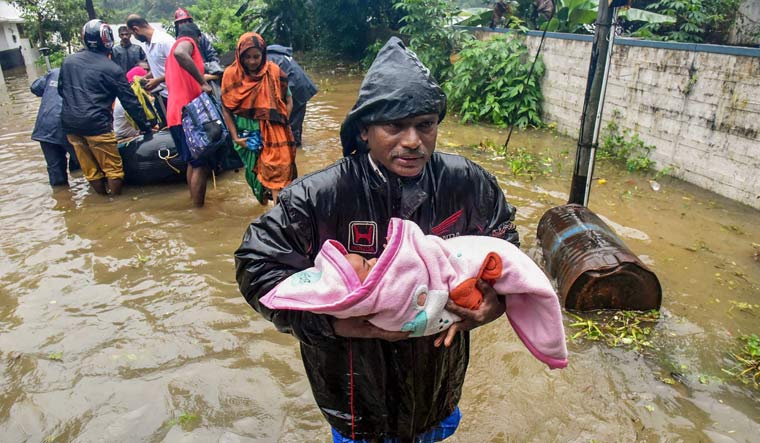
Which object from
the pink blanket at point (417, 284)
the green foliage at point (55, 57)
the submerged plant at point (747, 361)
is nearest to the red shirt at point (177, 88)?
the pink blanket at point (417, 284)

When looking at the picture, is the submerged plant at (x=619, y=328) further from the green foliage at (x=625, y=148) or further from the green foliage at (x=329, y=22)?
the green foliage at (x=329, y=22)

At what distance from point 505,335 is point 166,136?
505 cm

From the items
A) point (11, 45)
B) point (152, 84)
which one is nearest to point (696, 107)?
point (152, 84)

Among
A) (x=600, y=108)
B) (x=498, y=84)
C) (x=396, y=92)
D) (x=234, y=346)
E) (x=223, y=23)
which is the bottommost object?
(x=234, y=346)

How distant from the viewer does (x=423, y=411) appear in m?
1.69

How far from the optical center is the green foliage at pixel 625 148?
6461 millimetres

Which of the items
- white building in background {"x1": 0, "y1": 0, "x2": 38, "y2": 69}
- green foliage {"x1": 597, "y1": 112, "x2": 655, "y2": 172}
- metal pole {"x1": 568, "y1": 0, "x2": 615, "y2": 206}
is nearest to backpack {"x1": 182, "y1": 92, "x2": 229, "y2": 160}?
metal pole {"x1": 568, "y1": 0, "x2": 615, "y2": 206}

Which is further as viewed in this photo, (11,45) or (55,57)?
(11,45)

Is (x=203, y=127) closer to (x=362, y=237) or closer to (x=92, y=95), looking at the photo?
(x=92, y=95)

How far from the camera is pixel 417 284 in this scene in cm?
129

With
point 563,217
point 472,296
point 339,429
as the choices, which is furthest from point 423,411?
point 563,217

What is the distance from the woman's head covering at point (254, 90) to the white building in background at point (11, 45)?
26.2 metres

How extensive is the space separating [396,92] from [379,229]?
46cm

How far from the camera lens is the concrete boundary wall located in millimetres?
5184
